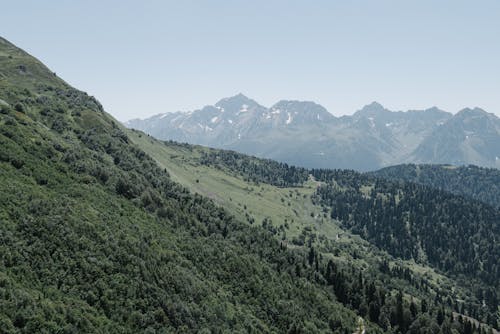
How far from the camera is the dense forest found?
8225 centimetres

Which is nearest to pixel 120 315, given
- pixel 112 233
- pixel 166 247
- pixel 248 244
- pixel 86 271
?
pixel 86 271

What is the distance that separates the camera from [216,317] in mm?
112062

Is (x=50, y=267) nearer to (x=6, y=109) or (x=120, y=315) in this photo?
(x=120, y=315)

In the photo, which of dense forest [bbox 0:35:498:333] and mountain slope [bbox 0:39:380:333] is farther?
dense forest [bbox 0:35:498:333]

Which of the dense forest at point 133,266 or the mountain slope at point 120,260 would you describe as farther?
the dense forest at point 133,266

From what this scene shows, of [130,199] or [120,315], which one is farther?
[130,199]

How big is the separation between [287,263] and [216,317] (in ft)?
246

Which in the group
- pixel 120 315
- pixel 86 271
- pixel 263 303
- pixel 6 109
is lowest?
pixel 263 303

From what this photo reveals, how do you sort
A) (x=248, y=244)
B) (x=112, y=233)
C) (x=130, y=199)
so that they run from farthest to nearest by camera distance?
(x=248, y=244) < (x=130, y=199) < (x=112, y=233)

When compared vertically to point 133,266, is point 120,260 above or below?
above

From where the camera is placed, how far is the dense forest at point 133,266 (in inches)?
3238

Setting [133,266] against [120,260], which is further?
[133,266]

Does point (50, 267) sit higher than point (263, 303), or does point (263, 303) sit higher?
point (50, 267)

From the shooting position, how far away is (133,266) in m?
103
